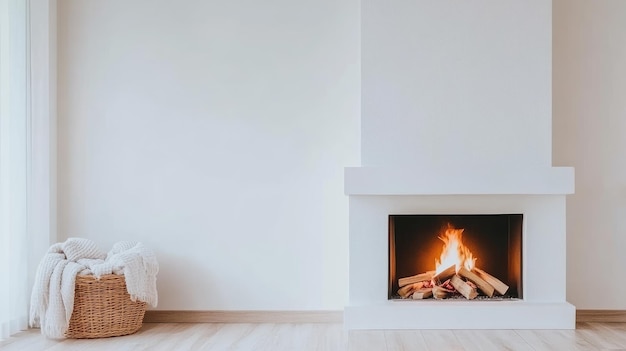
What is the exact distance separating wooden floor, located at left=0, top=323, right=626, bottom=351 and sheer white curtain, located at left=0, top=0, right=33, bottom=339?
0.22 m

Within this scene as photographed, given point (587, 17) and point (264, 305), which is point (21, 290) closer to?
point (264, 305)

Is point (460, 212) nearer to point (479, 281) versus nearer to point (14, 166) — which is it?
point (479, 281)

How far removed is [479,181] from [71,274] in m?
2.34

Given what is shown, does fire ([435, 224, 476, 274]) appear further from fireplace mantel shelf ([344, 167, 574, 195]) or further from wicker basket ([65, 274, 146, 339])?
wicker basket ([65, 274, 146, 339])

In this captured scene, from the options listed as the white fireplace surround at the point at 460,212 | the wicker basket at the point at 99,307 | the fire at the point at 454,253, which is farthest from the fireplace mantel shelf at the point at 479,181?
the wicker basket at the point at 99,307

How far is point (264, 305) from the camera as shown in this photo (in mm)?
4562

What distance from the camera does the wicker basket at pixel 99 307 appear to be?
13.2ft

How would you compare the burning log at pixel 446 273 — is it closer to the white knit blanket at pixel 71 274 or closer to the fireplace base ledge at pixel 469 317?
the fireplace base ledge at pixel 469 317

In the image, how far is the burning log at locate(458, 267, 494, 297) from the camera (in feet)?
14.3

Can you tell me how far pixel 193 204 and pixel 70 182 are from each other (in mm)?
800

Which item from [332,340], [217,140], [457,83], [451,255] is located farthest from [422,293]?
[217,140]

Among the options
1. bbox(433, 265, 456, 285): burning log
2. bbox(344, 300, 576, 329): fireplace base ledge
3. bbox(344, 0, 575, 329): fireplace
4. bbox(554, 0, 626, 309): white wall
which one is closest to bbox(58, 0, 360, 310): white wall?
bbox(344, 0, 575, 329): fireplace

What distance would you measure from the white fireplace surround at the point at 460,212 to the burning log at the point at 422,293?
62 millimetres

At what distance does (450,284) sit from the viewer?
4438mm
